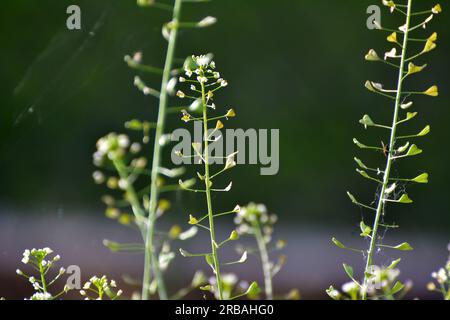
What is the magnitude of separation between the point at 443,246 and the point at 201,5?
1.38 meters

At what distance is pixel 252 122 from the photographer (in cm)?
254

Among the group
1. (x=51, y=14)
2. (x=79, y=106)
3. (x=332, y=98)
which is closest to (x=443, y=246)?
(x=332, y=98)

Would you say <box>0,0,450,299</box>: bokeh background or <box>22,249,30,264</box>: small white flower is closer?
<box>22,249,30,264</box>: small white flower

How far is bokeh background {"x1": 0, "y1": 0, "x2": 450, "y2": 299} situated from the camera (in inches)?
94.0

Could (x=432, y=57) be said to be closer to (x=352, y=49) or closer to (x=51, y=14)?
(x=352, y=49)

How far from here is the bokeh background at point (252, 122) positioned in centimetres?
239

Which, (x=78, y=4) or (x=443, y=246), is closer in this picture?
(x=78, y=4)

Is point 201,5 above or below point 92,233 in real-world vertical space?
above

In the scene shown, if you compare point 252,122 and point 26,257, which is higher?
point 252,122

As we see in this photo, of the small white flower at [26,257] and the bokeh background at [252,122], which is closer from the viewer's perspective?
the small white flower at [26,257]

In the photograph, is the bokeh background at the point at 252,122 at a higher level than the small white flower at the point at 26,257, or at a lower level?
higher

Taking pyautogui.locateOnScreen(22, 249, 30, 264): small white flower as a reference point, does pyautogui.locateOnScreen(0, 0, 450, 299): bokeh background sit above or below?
above

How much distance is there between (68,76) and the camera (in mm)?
2291
